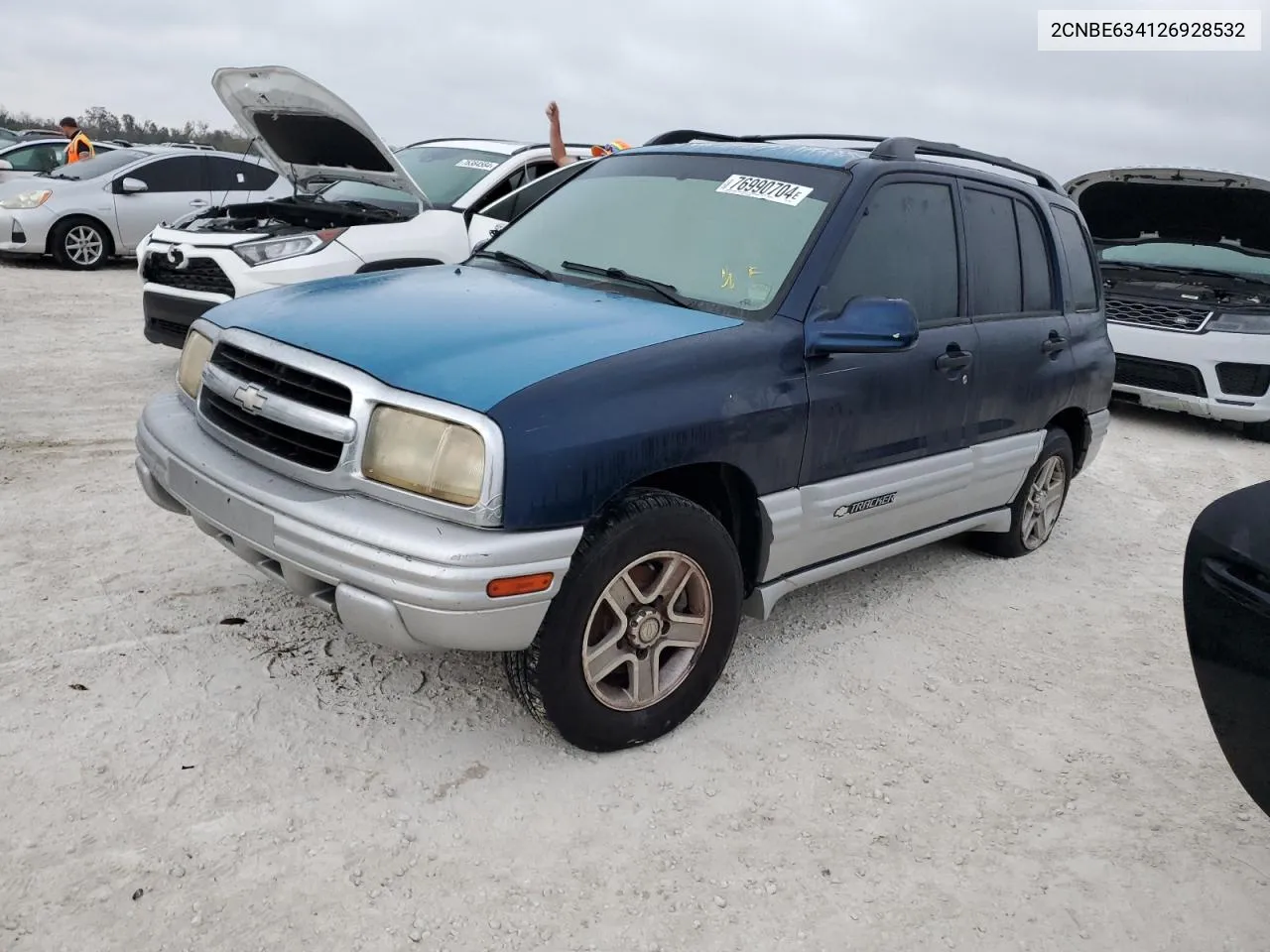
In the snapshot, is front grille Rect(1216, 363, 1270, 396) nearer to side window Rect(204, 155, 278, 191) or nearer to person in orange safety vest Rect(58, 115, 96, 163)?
side window Rect(204, 155, 278, 191)

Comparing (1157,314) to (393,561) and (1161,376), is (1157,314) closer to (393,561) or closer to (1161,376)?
(1161,376)

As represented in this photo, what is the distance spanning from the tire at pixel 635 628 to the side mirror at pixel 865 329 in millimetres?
694

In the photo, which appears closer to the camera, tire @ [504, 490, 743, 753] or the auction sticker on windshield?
tire @ [504, 490, 743, 753]

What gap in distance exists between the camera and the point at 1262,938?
2453 mm

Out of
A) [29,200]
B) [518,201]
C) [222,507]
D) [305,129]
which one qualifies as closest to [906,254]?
[222,507]

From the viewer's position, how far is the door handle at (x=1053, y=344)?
14.3 feet

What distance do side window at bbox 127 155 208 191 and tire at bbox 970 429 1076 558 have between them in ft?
35.7

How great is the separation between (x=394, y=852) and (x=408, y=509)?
859 millimetres

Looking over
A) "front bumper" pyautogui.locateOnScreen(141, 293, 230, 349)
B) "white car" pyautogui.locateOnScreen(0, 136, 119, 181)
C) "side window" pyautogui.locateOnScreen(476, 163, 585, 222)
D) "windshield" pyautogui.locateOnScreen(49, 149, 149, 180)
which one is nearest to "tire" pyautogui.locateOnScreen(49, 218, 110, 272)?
"windshield" pyautogui.locateOnScreen(49, 149, 149, 180)

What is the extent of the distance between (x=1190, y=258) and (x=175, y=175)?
36.7ft

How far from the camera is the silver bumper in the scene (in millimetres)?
2408

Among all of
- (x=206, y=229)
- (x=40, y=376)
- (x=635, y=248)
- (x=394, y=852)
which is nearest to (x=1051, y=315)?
(x=635, y=248)

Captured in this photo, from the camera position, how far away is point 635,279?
339 cm

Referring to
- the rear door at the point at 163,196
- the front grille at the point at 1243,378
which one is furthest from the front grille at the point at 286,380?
the rear door at the point at 163,196
